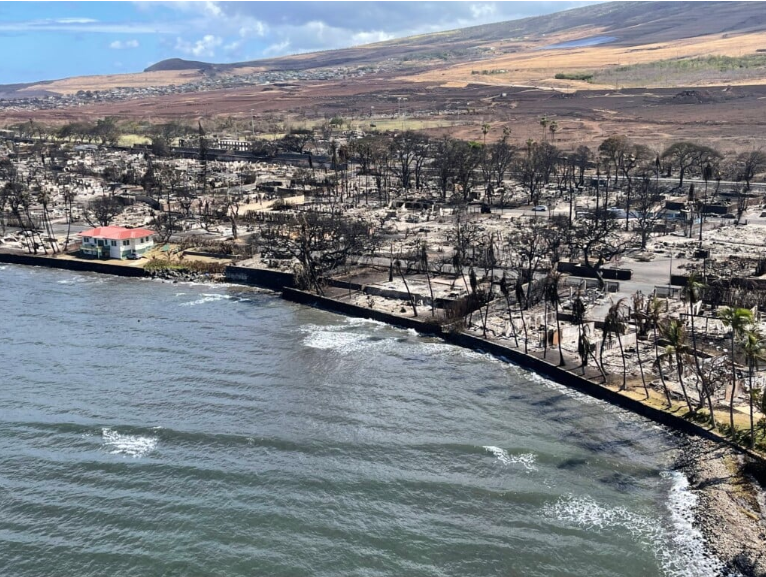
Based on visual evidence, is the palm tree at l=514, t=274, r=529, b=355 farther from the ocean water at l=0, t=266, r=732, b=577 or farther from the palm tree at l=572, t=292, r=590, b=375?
the palm tree at l=572, t=292, r=590, b=375

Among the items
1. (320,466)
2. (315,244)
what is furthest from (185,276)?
(320,466)

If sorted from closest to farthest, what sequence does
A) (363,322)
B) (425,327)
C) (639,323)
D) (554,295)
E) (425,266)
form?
(554,295)
(639,323)
(425,327)
(363,322)
(425,266)

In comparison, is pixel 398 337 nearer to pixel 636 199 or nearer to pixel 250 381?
pixel 250 381

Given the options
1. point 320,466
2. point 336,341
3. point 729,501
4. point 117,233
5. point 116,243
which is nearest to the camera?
point 729,501

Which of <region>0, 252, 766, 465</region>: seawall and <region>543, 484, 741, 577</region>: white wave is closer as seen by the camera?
<region>543, 484, 741, 577</region>: white wave

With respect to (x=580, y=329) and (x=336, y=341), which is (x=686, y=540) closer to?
(x=580, y=329)

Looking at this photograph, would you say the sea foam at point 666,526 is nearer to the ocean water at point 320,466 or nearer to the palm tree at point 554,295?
the ocean water at point 320,466

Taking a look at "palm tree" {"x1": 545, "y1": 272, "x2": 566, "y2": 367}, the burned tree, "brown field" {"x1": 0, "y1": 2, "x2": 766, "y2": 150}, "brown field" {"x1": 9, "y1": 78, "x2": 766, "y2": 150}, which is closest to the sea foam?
"palm tree" {"x1": 545, "y1": 272, "x2": 566, "y2": 367}
